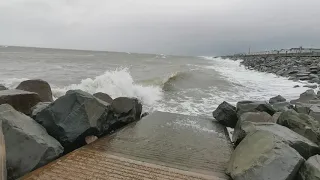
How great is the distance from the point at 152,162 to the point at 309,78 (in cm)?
1741

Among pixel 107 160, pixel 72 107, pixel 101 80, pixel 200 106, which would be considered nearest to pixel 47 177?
pixel 107 160

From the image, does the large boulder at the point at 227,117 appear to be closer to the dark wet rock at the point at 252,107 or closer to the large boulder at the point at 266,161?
the dark wet rock at the point at 252,107

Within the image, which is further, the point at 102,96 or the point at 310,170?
the point at 102,96

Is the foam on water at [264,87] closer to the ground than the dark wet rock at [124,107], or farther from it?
closer to the ground

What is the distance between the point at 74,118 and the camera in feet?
14.5

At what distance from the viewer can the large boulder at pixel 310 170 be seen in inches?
116

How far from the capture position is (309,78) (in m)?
18.2

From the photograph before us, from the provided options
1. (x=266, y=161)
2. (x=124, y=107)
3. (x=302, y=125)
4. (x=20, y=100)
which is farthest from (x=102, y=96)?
(x=266, y=161)

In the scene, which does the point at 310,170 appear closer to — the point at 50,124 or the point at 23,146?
the point at 23,146

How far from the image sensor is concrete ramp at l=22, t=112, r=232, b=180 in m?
3.30

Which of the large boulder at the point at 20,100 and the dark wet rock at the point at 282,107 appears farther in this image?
the dark wet rock at the point at 282,107

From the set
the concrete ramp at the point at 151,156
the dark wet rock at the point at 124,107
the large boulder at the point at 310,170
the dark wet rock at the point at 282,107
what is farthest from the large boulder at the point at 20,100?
the dark wet rock at the point at 282,107

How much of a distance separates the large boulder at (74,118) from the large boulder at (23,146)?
14.1 inches

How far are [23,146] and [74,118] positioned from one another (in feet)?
3.39
